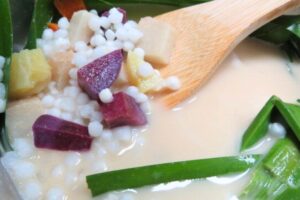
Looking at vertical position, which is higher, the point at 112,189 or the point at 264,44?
the point at 264,44

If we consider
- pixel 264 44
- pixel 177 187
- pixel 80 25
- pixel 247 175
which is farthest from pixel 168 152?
pixel 264 44

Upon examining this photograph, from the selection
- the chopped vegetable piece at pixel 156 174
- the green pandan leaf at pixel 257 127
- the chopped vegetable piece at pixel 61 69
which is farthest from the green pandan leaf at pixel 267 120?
the chopped vegetable piece at pixel 61 69

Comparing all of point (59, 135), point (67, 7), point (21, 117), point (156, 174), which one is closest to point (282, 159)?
point (156, 174)

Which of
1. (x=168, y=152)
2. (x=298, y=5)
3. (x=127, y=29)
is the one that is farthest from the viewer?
(x=298, y=5)

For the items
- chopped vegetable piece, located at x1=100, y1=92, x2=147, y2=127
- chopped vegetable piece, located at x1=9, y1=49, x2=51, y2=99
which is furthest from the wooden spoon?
chopped vegetable piece, located at x1=9, y1=49, x2=51, y2=99

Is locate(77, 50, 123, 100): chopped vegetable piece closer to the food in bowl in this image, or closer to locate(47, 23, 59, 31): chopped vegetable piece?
the food in bowl

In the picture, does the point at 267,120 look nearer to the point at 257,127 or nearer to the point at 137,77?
the point at 257,127

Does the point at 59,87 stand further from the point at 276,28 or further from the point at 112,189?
the point at 276,28

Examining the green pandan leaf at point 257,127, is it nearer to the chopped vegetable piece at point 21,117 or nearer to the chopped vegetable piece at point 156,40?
the chopped vegetable piece at point 156,40
